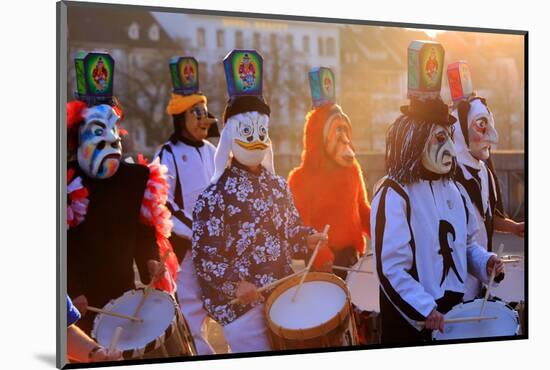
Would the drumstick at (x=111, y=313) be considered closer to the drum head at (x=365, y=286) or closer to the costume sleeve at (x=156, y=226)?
the costume sleeve at (x=156, y=226)

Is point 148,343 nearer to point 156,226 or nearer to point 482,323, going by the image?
point 156,226

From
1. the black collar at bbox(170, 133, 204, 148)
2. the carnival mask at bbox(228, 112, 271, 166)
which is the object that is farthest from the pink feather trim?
the carnival mask at bbox(228, 112, 271, 166)

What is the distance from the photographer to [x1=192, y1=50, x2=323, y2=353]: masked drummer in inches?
258

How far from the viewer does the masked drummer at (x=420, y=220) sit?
7047 millimetres

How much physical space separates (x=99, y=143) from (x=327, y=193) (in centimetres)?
139

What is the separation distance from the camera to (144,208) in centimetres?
646

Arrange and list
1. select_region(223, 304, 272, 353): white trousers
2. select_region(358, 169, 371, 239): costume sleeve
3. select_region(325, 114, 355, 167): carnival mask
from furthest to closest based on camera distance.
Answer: select_region(358, 169, 371, 239): costume sleeve, select_region(325, 114, 355, 167): carnival mask, select_region(223, 304, 272, 353): white trousers

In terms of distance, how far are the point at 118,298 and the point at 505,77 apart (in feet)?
9.31

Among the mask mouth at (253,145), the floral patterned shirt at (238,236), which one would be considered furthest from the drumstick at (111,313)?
the mask mouth at (253,145)

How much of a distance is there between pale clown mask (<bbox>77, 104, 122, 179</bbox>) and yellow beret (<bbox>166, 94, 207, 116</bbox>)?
31cm

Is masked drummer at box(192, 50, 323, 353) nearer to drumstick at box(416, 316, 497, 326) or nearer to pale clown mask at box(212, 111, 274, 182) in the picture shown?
pale clown mask at box(212, 111, 274, 182)

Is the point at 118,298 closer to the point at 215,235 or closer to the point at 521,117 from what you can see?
the point at 215,235

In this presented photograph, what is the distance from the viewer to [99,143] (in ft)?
20.7

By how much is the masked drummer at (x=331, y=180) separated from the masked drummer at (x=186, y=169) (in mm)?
593
